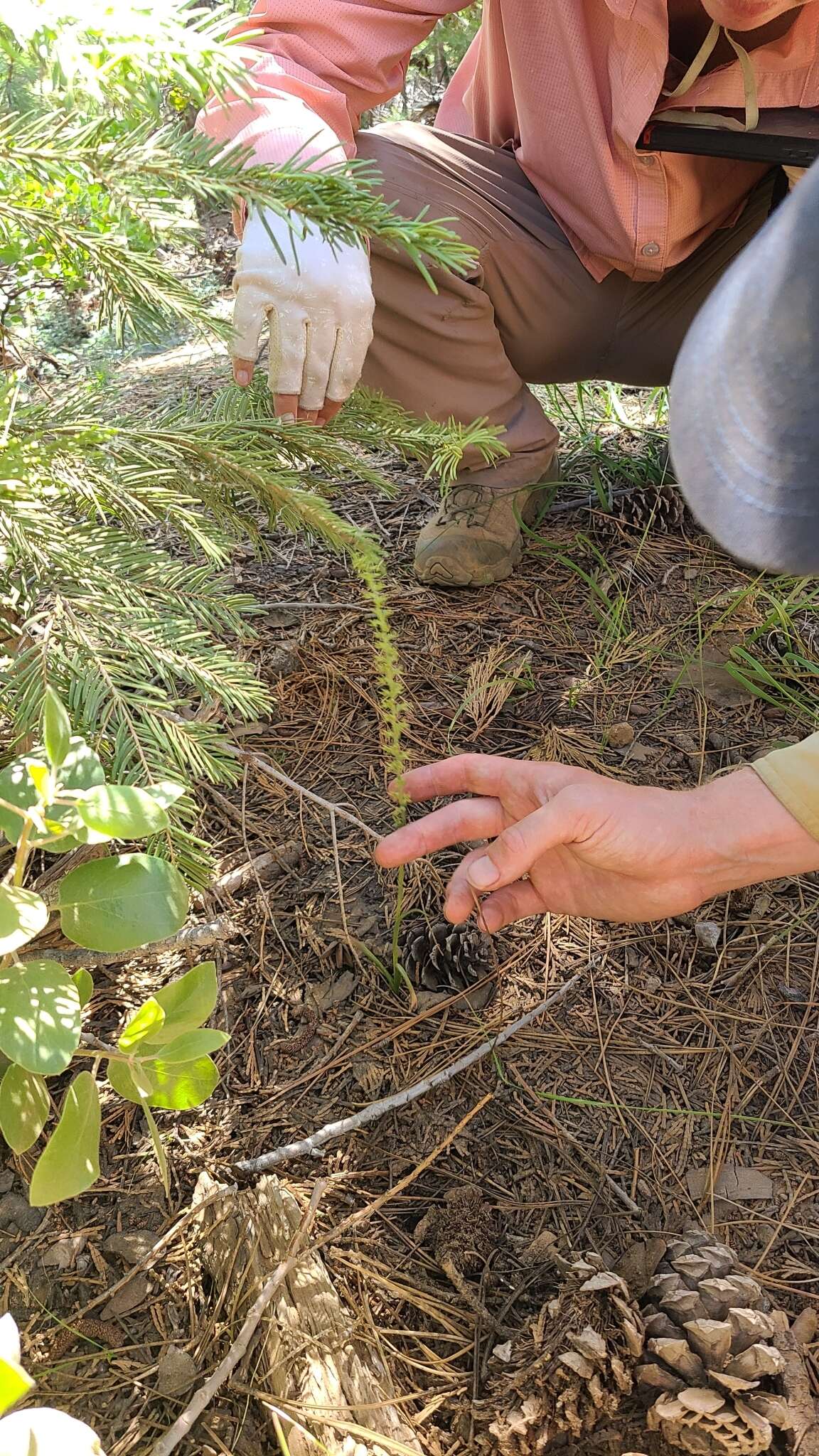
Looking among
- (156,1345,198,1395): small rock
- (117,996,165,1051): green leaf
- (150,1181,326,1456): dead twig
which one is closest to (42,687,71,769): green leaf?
(117,996,165,1051): green leaf

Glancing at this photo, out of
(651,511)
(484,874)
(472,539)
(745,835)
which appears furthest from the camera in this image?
(651,511)

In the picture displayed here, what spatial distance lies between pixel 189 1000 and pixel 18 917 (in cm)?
26

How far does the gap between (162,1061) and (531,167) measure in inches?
86.7

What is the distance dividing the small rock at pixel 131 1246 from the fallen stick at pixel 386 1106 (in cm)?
13

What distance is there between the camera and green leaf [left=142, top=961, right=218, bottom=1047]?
970 mm

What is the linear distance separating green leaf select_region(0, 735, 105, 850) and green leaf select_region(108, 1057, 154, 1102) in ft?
0.82

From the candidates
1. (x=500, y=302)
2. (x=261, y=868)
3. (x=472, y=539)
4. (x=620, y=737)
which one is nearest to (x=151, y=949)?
(x=261, y=868)

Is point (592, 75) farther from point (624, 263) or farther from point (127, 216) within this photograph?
point (127, 216)

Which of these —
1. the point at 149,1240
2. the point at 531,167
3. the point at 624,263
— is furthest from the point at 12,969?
the point at 531,167

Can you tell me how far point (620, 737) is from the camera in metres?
1.82

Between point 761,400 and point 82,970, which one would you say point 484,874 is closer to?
point 82,970

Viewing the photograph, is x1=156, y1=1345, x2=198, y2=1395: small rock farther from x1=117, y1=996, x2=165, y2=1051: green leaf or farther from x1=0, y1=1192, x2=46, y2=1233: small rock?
x1=117, y1=996, x2=165, y2=1051: green leaf

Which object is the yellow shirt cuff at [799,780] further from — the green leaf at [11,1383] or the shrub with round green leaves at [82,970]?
the green leaf at [11,1383]

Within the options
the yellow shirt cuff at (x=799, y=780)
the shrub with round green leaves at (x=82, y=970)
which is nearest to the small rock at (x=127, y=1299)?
the shrub with round green leaves at (x=82, y=970)
